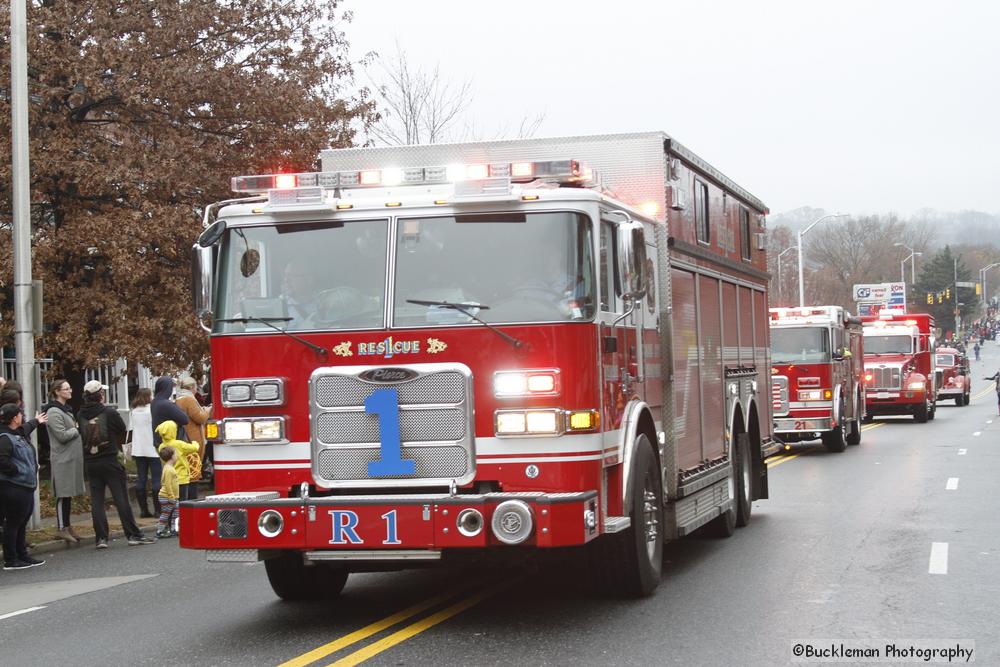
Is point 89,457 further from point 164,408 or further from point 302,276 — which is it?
point 302,276

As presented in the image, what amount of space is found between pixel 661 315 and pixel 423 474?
10.0ft

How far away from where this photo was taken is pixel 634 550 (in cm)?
905

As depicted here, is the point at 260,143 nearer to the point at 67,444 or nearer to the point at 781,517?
the point at 67,444

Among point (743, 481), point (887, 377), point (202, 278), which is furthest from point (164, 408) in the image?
point (887, 377)

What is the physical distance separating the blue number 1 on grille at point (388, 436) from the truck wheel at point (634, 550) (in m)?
1.63

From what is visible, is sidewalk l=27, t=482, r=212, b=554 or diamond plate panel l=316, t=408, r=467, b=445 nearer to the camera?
diamond plate panel l=316, t=408, r=467, b=445

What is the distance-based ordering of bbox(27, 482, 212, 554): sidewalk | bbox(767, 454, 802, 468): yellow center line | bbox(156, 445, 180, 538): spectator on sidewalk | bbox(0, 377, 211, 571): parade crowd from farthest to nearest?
bbox(767, 454, 802, 468): yellow center line < bbox(156, 445, 180, 538): spectator on sidewalk < bbox(27, 482, 212, 554): sidewalk < bbox(0, 377, 211, 571): parade crowd

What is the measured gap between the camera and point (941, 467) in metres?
21.4

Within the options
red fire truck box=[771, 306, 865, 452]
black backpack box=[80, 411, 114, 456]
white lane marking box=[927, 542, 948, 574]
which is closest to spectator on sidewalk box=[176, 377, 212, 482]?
black backpack box=[80, 411, 114, 456]

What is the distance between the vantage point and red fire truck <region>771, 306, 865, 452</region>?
1035 inches

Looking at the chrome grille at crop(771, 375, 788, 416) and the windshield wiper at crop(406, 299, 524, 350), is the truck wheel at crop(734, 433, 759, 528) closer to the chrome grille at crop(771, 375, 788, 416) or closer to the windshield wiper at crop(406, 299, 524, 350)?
the chrome grille at crop(771, 375, 788, 416)

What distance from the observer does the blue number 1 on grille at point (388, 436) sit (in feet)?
26.7

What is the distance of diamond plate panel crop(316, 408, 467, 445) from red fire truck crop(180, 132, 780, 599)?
1 cm

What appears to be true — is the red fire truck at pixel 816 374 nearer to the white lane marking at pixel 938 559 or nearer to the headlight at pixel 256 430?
the white lane marking at pixel 938 559
